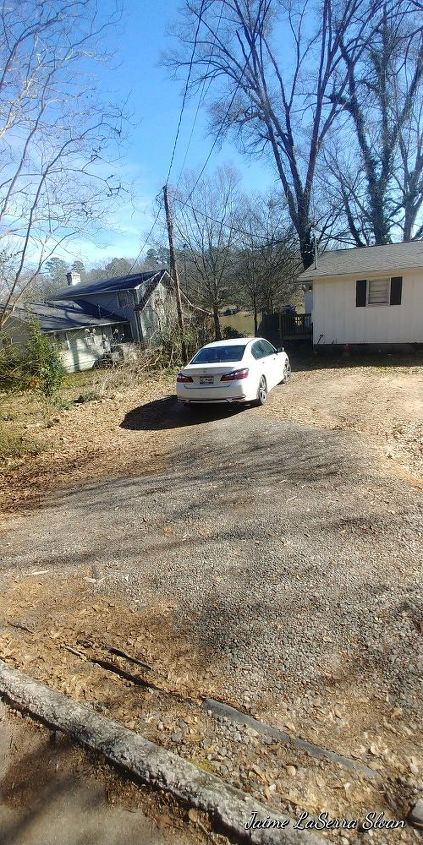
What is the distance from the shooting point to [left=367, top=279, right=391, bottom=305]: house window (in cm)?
1342

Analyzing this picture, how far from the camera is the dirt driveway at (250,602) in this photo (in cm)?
194

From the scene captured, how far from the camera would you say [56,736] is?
2051 millimetres

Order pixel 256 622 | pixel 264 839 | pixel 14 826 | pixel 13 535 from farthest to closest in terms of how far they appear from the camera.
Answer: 1. pixel 13 535
2. pixel 256 622
3. pixel 14 826
4. pixel 264 839

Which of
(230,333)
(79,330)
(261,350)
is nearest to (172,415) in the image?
(261,350)

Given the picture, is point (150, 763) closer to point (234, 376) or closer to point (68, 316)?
point (234, 376)

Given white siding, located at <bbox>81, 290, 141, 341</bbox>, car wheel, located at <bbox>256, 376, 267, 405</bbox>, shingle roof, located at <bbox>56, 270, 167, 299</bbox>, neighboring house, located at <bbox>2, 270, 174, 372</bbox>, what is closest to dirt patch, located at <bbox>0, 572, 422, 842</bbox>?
car wheel, located at <bbox>256, 376, 267, 405</bbox>

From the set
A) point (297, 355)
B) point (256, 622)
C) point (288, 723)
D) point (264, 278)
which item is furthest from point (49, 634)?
point (264, 278)

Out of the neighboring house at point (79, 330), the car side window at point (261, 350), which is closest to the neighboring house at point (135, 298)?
the neighboring house at point (79, 330)

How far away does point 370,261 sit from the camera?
1402cm

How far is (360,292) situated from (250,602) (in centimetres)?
1325

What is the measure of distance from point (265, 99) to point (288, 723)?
30.1 metres

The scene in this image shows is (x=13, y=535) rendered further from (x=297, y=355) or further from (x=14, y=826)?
(x=297, y=355)

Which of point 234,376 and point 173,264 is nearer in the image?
point 234,376

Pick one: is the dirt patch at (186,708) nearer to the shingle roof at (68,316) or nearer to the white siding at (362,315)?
the white siding at (362,315)
